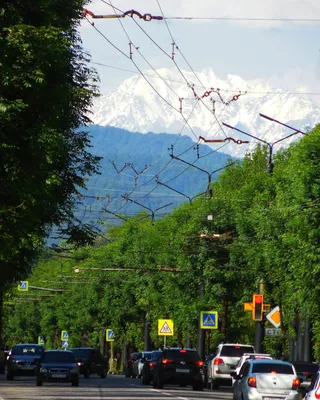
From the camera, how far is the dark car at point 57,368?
4922 cm

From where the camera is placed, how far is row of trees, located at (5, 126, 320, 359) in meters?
47.9

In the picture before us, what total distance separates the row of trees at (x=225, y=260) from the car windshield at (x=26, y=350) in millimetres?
8398

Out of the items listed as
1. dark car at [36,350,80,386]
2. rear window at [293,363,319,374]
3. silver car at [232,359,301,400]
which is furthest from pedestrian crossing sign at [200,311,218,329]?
silver car at [232,359,301,400]

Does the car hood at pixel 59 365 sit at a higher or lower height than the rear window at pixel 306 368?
higher

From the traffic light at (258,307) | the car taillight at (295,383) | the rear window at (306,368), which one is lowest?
the car taillight at (295,383)

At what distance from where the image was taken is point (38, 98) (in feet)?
93.8

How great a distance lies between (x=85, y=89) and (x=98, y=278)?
65.8 metres

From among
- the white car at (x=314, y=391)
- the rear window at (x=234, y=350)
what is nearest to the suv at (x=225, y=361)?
the rear window at (x=234, y=350)

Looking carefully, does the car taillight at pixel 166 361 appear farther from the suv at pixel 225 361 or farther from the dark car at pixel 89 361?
the dark car at pixel 89 361

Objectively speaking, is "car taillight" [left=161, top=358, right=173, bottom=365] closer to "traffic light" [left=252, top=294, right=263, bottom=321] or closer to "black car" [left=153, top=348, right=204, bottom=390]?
"black car" [left=153, top=348, right=204, bottom=390]

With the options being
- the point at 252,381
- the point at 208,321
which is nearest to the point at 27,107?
the point at 252,381

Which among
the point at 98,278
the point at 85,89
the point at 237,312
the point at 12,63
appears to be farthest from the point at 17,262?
the point at 98,278

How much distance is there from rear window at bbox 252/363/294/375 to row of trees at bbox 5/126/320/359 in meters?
14.0

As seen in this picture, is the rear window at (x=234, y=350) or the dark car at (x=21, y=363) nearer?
the rear window at (x=234, y=350)
